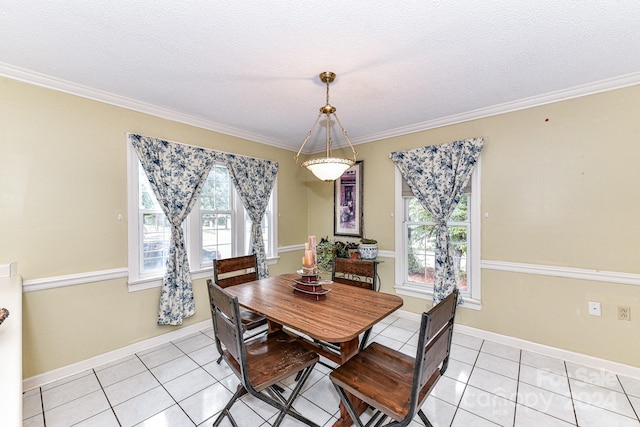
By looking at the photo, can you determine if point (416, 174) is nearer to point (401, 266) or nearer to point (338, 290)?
point (401, 266)

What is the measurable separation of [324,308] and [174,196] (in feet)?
6.88

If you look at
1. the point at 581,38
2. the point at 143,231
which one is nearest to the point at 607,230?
the point at 581,38

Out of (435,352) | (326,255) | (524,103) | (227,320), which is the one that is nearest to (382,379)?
(435,352)

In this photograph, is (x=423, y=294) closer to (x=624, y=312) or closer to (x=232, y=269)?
(x=624, y=312)

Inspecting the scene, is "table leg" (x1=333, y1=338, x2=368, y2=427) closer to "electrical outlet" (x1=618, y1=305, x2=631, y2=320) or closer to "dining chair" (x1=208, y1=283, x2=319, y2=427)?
"dining chair" (x1=208, y1=283, x2=319, y2=427)

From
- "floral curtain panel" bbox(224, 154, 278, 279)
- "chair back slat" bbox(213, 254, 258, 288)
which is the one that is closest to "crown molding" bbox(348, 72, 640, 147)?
"floral curtain panel" bbox(224, 154, 278, 279)

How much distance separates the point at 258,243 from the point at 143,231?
1359 millimetres

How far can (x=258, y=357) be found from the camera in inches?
68.7

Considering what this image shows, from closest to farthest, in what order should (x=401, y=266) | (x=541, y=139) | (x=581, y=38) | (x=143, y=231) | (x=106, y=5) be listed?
(x=106, y=5) → (x=581, y=38) → (x=541, y=139) → (x=143, y=231) → (x=401, y=266)

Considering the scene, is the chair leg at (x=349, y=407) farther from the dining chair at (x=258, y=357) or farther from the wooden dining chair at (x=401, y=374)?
the dining chair at (x=258, y=357)

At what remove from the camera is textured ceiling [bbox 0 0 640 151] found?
1.46 m

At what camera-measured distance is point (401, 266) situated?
353 centimetres

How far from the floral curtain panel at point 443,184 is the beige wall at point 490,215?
0.66 ft

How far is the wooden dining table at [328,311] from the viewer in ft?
4.95
